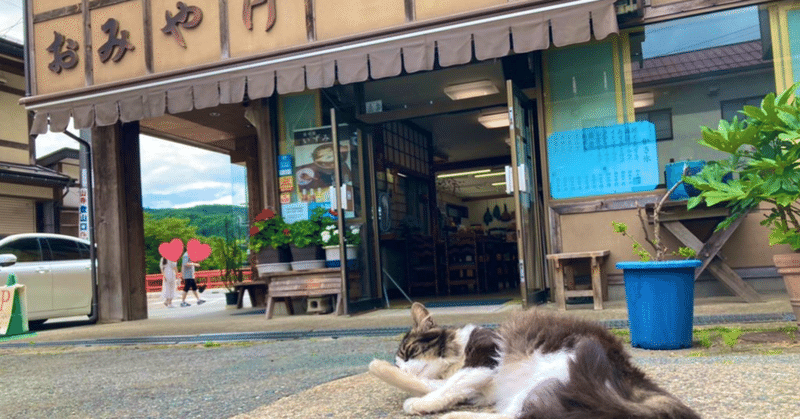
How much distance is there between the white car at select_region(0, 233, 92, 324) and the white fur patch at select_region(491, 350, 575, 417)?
774cm

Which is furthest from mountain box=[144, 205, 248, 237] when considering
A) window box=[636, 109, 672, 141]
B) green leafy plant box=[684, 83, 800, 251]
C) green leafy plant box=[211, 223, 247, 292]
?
green leafy plant box=[684, 83, 800, 251]

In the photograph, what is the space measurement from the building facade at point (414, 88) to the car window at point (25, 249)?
0.89 m

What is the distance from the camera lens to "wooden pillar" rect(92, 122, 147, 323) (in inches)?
333

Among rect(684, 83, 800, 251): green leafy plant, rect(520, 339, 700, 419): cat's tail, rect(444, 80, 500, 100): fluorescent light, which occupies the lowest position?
rect(520, 339, 700, 419): cat's tail

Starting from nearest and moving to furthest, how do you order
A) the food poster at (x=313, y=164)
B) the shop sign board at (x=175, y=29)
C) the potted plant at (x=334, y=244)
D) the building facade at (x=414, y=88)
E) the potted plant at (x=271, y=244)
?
the building facade at (x=414, y=88)
the shop sign board at (x=175, y=29)
the potted plant at (x=334, y=244)
the potted plant at (x=271, y=244)
the food poster at (x=313, y=164)

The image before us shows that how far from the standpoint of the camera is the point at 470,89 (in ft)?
30.6

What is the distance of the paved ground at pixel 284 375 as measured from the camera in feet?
8.35

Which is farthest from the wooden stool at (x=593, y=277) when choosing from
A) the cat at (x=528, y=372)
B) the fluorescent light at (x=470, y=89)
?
the cat at (x=528, y=372)

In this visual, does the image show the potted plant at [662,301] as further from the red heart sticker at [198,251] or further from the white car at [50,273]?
the red heart sticker at [198,251]

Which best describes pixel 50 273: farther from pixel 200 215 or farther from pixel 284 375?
pixel 200 215

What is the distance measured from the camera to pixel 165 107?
713 centimetres

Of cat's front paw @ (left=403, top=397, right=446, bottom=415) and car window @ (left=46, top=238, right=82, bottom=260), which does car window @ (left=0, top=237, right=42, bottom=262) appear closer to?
car window @ (left=46, top=238, right=82, bottom=260)

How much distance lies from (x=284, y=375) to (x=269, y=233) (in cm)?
411

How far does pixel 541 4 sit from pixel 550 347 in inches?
175
